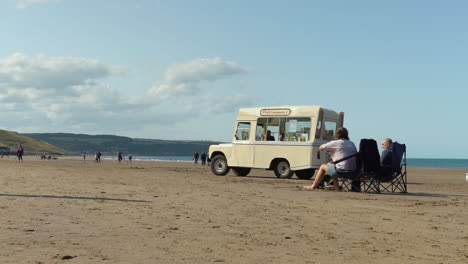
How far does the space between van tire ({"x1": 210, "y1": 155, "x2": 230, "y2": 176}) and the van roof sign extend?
285 centimetres

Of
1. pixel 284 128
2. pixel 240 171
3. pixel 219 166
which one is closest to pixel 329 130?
pixel 284 128

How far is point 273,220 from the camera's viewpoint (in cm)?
807

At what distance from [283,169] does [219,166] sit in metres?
3.29

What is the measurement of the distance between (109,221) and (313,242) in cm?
288

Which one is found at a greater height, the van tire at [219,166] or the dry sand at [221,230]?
the van tire at [219,166]

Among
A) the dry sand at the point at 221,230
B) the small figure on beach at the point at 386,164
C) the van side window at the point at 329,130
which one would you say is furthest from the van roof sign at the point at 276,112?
the dry sand at the point at 221,230

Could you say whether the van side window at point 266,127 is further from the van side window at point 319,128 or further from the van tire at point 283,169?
the van side window at point 319,128

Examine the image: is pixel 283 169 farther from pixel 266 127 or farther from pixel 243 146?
pixel 243 146

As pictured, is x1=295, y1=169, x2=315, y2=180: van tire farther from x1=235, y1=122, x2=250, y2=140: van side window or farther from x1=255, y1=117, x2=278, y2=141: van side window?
x1=235, y1=122, x2=250, y2=140: van side window

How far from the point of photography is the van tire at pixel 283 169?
70.3 ft

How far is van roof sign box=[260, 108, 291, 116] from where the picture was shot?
2147 centimetres

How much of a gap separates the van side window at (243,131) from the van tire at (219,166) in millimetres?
1336

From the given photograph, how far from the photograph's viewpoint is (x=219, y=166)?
2366cm

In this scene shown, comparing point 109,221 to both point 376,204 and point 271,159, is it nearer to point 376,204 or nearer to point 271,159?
point 376,204
